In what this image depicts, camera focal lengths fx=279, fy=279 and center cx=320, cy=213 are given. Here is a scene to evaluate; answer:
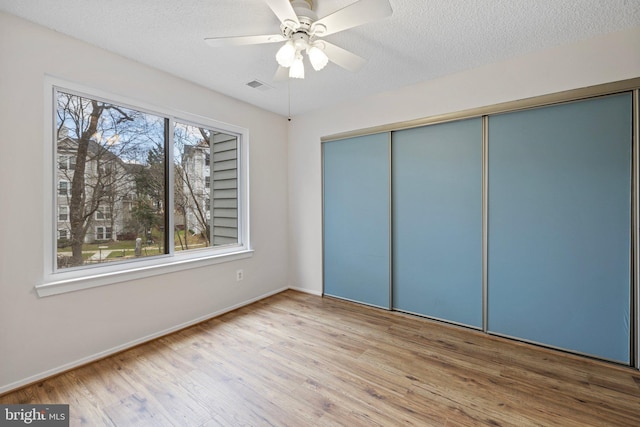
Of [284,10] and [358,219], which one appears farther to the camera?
[358,219]

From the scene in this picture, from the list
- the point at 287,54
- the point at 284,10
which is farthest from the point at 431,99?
the point at 284,10

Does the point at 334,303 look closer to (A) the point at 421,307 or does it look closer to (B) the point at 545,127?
(A) the point at 421,307

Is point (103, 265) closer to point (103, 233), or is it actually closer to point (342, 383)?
point (103, 233)

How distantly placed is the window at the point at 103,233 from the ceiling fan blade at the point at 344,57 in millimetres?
2279

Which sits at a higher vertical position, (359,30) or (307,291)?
(359,30)

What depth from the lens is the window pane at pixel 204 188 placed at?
9.56 ft

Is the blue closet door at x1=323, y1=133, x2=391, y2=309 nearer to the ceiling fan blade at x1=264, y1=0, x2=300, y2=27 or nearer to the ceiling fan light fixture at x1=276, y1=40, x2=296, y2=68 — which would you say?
the ceiling fan light fixture at x1=276, y1=40, x2=296, y2=68

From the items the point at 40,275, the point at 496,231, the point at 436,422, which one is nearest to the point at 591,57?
the point at 496,231

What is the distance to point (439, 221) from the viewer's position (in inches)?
112

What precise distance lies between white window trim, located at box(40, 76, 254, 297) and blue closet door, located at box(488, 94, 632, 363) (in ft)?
8.92

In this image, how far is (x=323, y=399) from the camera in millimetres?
1760

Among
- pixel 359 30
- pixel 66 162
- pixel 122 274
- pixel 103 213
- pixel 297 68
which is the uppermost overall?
pixel 359 30

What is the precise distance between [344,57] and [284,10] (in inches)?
21.7

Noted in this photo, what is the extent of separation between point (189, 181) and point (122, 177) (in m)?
0.63
